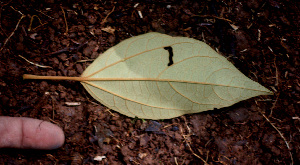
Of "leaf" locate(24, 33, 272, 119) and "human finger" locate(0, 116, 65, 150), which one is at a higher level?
"leaf" locate(24, 33, 272, 119)

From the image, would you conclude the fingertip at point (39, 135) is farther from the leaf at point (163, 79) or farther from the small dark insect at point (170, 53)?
the small dark insect at point (170, 53)

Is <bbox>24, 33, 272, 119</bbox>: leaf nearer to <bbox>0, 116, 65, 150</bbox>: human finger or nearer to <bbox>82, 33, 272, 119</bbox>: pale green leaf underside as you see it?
<bbox>82, 33, 272, 119</bbox>: pale green leaf underside

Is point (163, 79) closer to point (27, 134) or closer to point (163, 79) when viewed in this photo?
point (163, 79)

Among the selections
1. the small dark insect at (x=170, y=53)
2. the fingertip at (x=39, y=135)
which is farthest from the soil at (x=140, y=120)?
the small dark insect at (x=170, y=53)

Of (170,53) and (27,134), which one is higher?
(170,53)

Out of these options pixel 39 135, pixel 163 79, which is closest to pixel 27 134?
pixel 39 135

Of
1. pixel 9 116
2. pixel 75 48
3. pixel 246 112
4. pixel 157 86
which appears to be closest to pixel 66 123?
pixel 9 116

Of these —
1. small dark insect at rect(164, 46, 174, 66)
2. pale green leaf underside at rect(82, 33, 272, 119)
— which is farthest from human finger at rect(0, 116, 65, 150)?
small dark insect at rect(164, 46, 174, 66)
